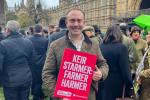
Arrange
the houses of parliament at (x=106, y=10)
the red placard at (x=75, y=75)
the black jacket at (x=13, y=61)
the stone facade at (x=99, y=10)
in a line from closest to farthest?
the red placard at (x=75, y=75)
the black jacket at (x=13, y=61)
the houses of parliament at (x=106, y=10)
the stone facade at (x=99, y=10)

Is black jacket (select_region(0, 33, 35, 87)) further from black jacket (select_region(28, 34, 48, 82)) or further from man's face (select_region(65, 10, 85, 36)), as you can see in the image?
man's face (select_region(65, 10, 85, 36))

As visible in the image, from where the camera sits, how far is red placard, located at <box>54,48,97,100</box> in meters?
1.73

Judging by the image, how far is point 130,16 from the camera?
2389cm

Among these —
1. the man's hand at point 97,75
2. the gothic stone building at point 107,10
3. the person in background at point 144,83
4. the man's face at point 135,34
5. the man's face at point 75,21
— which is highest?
the gothic stone building at point 107,10

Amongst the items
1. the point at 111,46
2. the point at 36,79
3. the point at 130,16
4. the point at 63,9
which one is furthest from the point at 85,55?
the point at 63,9

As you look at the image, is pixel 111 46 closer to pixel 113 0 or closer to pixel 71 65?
pixel 71 65

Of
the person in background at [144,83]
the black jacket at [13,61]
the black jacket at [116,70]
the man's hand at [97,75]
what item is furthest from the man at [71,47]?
the black jacket at [13,61]

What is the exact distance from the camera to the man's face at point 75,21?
1.94 meters

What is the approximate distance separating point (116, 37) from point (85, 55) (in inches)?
69.3

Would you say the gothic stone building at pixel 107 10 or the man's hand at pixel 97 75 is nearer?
the man's hand at pixel 97 75

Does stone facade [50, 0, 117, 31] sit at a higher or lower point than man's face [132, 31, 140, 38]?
higher

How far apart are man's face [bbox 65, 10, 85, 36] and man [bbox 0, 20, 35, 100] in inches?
70.4

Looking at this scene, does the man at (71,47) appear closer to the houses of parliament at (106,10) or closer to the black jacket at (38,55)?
the black jacket at (38,55)

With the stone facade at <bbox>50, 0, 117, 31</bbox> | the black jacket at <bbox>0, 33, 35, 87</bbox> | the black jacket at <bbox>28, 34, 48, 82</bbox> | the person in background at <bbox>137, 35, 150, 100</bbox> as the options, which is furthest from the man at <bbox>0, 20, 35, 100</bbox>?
the stone facade at <bbox>50, 0, 117, 31</bbox>
